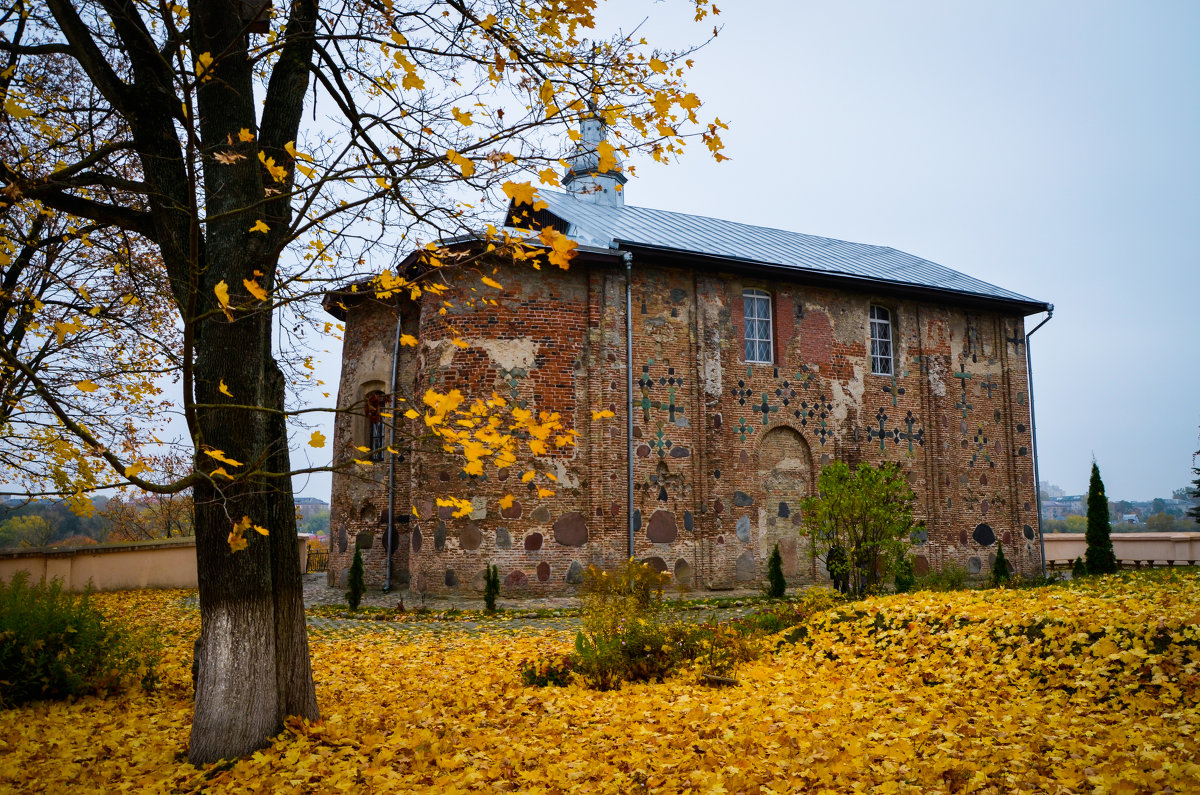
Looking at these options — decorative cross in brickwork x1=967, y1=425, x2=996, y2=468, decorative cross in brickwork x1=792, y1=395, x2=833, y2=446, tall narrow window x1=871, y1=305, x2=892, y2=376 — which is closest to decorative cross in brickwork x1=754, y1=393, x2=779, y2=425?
decorative cross in brickwork x1=792, y1=395, x2=833, y2=446

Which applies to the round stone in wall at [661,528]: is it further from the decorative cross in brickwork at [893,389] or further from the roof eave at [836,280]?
the decorative cross in brickwork at [893,389]

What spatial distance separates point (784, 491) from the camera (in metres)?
16.0

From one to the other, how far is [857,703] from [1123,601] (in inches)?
127

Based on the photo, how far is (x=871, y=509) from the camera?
10.9 m

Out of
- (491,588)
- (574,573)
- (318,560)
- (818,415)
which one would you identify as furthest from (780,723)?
(318,560)

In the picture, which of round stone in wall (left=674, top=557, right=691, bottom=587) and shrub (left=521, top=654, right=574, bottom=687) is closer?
shrub (left=521, top=654, right=574, bottom=687)

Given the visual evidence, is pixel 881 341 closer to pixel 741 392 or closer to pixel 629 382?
pixel 741 392

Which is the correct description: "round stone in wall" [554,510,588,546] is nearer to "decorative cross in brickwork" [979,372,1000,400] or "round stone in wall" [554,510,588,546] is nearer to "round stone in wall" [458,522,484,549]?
"round stone in wall" [458,522,484,549]

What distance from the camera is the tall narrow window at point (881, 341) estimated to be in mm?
17625

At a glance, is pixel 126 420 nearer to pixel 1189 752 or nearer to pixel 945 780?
pixel 945 780

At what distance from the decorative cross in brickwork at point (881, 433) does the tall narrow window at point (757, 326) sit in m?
2.98

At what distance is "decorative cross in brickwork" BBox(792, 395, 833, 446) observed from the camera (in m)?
16.3

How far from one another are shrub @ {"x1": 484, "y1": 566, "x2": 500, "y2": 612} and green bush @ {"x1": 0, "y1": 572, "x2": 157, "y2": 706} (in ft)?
19.1

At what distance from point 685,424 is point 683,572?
9.43 feet
